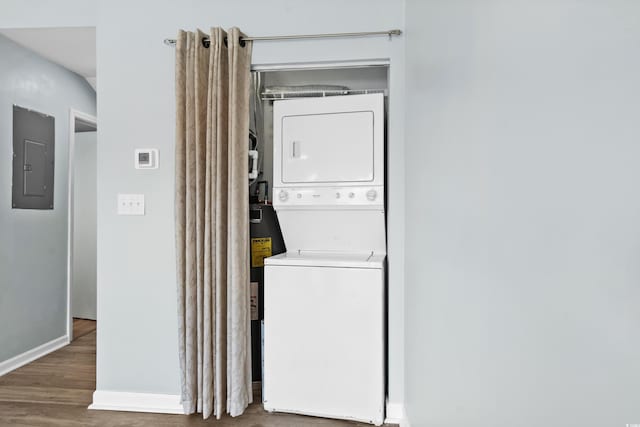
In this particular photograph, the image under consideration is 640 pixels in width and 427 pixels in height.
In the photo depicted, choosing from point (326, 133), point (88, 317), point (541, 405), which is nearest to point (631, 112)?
point (541, 405)

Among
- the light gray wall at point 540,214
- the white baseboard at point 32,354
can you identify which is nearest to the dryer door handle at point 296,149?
the light gray wall at point 540,214

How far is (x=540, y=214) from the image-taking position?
0.64 m

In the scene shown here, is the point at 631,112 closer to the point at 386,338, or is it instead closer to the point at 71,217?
the point at 386,338

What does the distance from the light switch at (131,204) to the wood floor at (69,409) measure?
119 cm

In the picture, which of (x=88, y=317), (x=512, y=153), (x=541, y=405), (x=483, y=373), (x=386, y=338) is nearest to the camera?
(x=541, y=405)

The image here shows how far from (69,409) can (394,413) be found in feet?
6.33

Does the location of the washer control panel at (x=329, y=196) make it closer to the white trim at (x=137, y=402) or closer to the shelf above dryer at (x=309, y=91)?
the shelf above dryer at (x=309, y=91)

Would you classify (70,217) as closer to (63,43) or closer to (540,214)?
(63,43)

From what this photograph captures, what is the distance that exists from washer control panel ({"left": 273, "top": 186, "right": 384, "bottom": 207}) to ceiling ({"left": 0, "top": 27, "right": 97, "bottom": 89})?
165 cm

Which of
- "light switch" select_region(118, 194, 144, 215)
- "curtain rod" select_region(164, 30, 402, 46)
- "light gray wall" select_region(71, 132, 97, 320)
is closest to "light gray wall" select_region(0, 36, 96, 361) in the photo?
"light gray wall" select_region(71, 132, 97, 320)

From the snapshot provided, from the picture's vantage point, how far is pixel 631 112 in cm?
44

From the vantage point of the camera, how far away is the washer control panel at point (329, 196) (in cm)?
241

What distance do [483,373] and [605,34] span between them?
71cm

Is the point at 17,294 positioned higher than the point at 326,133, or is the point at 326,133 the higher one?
the point at 326,133
